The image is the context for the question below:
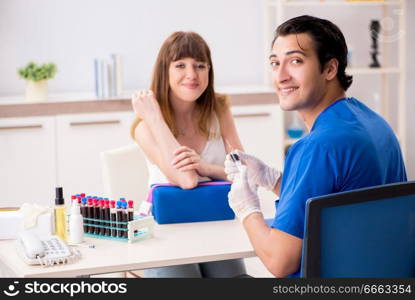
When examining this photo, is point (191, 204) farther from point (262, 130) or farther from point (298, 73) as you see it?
point (262, 130)

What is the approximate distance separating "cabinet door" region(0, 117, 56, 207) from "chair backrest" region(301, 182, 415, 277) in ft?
9.13

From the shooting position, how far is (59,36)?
4578 millimetres

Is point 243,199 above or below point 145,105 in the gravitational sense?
below

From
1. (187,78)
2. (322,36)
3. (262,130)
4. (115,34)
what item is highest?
(115,34)

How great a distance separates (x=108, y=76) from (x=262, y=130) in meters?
1.00

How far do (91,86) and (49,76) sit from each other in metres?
0.43

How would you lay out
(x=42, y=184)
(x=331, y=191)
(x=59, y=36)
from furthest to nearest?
(x=59, y=36)
(x=42, y=184)
(x=331, y=191)

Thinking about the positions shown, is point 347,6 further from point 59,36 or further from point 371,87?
point 59,36

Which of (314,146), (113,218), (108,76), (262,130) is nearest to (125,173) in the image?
(113,218)

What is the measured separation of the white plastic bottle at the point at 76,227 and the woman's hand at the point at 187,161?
1.59 ft

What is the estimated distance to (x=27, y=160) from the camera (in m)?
4.21

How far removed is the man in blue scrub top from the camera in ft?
5.95

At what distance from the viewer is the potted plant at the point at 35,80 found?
4.23m

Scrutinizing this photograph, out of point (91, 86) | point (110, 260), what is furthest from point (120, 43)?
point (110, 260)
